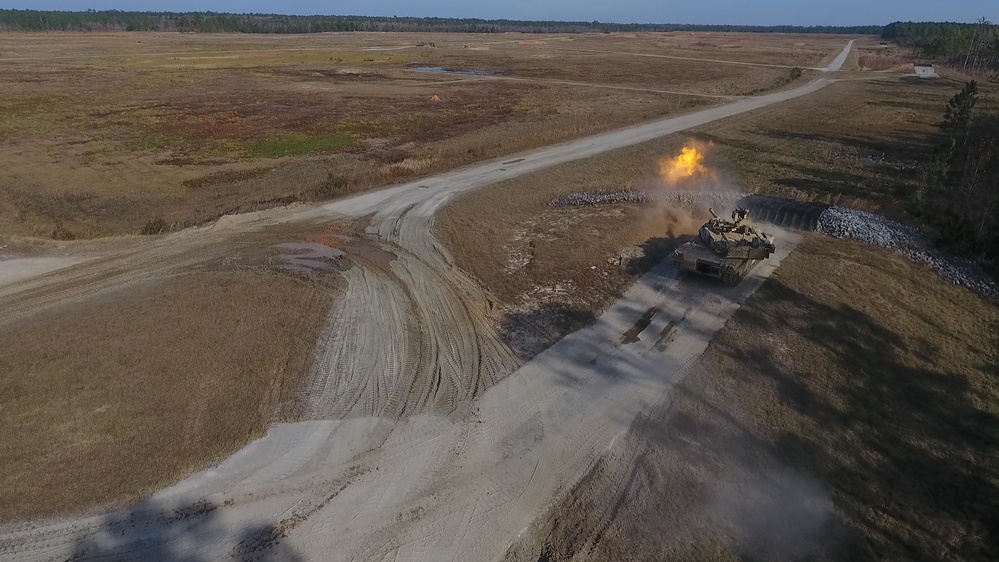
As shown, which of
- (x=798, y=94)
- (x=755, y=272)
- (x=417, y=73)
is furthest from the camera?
(x=417, y=73)

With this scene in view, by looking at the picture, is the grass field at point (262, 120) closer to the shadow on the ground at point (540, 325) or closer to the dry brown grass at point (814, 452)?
the shadow on the ground at point (540, 325)

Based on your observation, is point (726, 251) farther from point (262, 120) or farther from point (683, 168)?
point (262, 120)

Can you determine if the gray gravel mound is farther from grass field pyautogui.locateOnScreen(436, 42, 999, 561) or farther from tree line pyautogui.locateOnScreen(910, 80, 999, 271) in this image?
tree line pyautogui.locateOnScreen(910, 80, 999, 271)

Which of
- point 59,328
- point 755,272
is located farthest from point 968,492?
point 59,328

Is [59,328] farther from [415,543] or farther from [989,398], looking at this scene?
[989,398]

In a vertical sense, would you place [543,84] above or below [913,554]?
above

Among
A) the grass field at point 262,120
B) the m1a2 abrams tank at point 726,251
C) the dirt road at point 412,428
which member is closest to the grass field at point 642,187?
the dirt road at point 412,428
